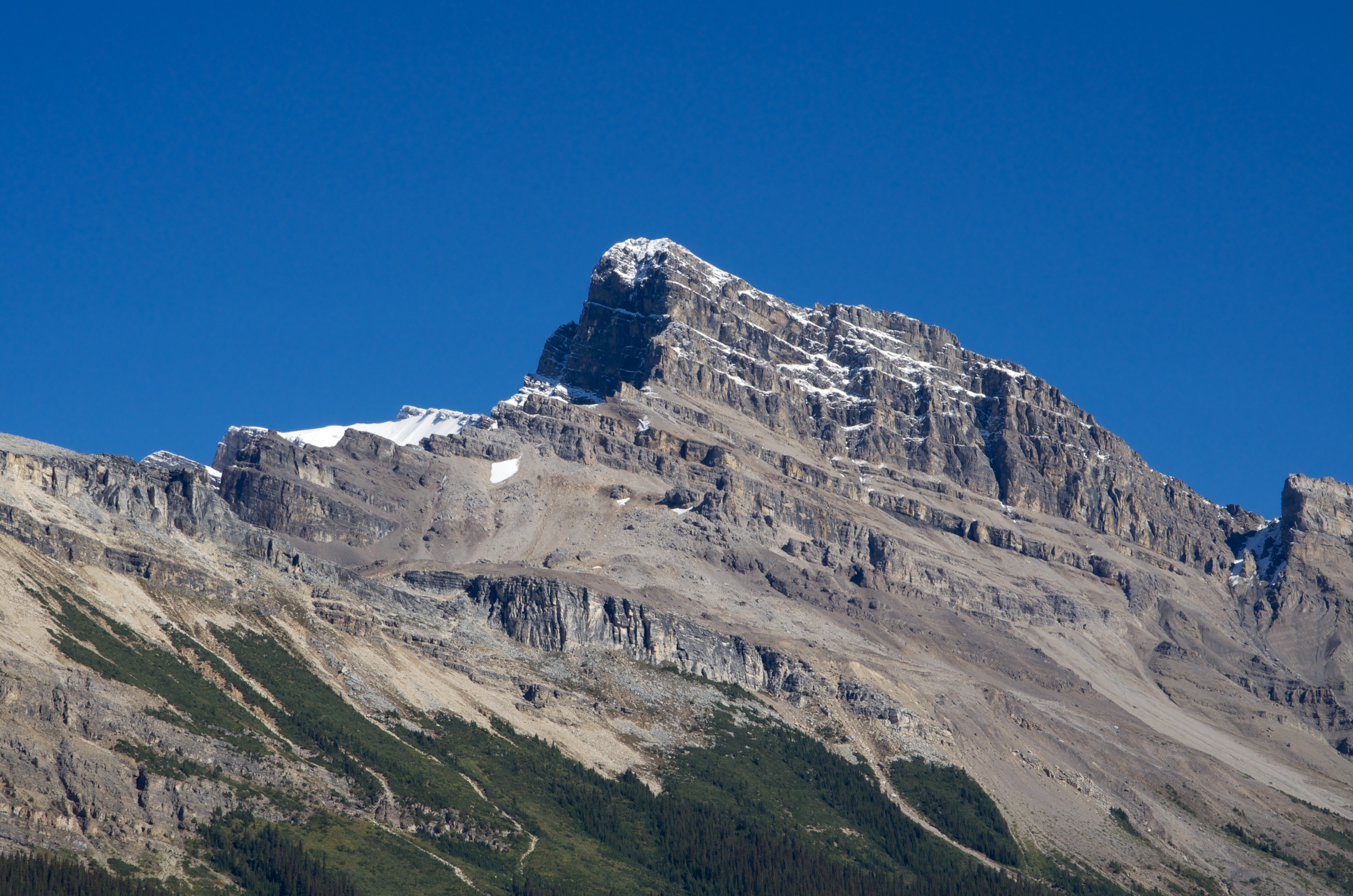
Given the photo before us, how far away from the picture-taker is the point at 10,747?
194m

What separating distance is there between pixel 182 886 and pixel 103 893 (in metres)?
14.4

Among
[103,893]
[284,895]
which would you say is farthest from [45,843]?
[284,895]

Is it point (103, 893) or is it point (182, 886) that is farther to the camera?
point (182, 886)

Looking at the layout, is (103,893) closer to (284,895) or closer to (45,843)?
(45,843)

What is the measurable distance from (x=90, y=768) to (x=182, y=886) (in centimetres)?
1865

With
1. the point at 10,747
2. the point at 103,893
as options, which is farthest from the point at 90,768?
the point at 103,893

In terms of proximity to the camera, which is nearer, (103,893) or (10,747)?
(103,893)

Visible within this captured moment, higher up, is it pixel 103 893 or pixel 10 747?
pixel 10 747

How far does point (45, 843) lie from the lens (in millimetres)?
185000

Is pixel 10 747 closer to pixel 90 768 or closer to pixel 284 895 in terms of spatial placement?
pixel 90 768

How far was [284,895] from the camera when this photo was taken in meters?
198

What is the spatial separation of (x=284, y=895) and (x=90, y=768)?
1018 inches

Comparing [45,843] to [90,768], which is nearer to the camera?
[45,843]

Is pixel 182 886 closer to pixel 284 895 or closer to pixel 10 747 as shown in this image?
pixel 284 895
